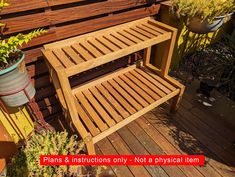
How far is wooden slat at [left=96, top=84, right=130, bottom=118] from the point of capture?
→ 212 centimetres

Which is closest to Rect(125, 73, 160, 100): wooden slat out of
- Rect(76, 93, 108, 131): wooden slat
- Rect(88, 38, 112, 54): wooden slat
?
Rect(76, 93, 108, 131): wooden slat

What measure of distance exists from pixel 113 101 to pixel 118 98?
0.26ft

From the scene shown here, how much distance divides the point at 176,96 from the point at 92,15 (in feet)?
4.87

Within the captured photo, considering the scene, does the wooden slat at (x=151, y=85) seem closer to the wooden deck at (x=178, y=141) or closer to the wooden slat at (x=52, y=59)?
the wooden deck at (x=178, y=141)

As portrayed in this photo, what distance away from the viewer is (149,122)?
2684 millimetres

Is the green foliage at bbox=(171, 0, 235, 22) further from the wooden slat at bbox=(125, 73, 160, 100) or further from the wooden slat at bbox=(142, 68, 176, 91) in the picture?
the wooden slat at bbox=(125, 73, 160, 100)

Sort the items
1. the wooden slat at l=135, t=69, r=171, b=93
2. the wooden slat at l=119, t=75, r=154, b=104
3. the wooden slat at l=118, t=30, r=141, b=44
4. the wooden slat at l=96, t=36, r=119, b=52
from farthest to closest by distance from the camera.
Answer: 1. the wooden slat at l=135, t=69, r=171, b=93
2. the wooden slat at l=119, t=75, r=154, b=104
3. the wooden slat at l=118, t=30, r=141, b=44
4. the wooden slat at l=96, t=36, r=119, b=52

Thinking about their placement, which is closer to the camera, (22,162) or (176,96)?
(22,162)

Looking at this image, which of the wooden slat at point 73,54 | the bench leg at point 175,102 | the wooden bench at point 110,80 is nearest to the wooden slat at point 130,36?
the wooden bench at point 110,80

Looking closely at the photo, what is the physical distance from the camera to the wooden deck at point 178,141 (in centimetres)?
214

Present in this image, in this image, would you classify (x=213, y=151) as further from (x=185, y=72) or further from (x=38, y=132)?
(x=38, y=132)

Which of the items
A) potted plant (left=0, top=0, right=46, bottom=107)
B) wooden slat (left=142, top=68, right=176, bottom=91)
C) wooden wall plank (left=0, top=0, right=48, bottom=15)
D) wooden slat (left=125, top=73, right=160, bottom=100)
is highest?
wooden wall plank (left=0, top=0, right=48, bottom=15)

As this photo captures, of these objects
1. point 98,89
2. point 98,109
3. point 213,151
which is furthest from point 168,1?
point 213,151

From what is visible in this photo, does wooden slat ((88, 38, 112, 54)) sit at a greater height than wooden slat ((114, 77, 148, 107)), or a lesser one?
greater
